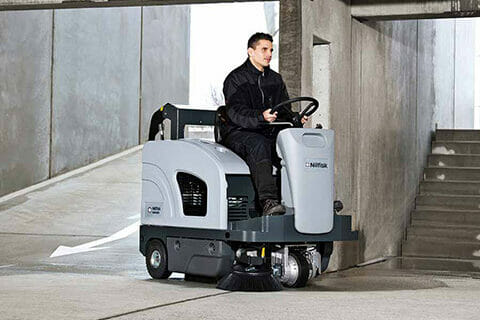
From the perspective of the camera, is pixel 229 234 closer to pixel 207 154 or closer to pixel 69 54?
pixel 207 154

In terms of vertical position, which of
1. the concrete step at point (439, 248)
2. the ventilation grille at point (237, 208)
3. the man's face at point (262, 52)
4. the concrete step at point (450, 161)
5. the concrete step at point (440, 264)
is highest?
the man's face at point (262, 52)

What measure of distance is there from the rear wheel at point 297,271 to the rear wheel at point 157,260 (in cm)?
88

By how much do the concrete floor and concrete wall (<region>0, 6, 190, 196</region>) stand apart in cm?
172

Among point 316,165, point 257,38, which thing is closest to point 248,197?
point 316,165

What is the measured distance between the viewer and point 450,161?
13.2 meters

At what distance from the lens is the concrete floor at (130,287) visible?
15.2 ft

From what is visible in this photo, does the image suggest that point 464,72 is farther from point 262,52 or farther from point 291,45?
point 262,52

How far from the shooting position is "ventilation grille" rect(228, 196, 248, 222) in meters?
6.17

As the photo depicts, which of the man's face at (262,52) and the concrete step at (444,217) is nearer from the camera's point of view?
the man's face at (262,52)

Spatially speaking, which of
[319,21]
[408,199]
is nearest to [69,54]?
[408,199]

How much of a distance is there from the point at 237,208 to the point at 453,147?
25.7ft

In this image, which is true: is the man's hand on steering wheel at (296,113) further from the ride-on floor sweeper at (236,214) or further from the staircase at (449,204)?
the staircase at (449,204)

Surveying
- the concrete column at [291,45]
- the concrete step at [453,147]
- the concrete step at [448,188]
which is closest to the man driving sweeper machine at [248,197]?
the concrete column at [291,45]

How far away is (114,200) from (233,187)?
6.49 m
